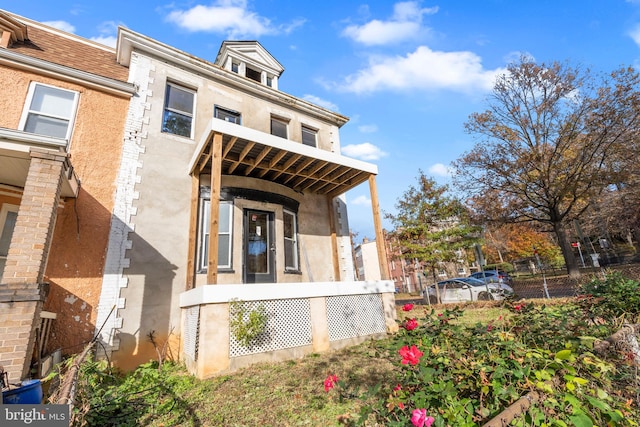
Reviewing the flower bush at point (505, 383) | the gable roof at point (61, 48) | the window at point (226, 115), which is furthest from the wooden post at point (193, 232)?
the flower bush at point (505, 383)

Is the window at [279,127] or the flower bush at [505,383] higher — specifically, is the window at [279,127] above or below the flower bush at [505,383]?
above

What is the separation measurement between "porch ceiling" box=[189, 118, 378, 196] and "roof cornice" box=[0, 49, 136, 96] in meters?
2.77

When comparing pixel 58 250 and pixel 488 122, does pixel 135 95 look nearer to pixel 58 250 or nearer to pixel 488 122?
pixel 58 250

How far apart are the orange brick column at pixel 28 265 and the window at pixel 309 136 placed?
24.8 feet

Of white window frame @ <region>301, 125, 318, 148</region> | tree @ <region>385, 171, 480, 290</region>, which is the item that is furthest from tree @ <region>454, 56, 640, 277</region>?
white window frame @ <region>301, 125, 318, 148</region>

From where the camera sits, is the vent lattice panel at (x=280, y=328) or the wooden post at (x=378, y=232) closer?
the vent lattice panel at (x=280, y=328)

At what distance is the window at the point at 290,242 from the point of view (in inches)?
338

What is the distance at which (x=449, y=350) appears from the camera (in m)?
2.60

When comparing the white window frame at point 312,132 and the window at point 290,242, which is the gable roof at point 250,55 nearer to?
the white window frame at point 312,132

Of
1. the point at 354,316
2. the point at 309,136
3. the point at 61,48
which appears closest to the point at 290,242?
the point at 354,316

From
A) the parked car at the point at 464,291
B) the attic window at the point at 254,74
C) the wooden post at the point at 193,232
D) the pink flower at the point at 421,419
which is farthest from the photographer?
the parked car at the point at 464,291

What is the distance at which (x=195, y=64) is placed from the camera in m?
8.77

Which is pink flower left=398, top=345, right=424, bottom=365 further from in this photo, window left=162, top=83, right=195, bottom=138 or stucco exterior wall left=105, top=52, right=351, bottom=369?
window left=162, top=83, right=195, bottom=138

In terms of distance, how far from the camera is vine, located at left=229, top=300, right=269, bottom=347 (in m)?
5.05
